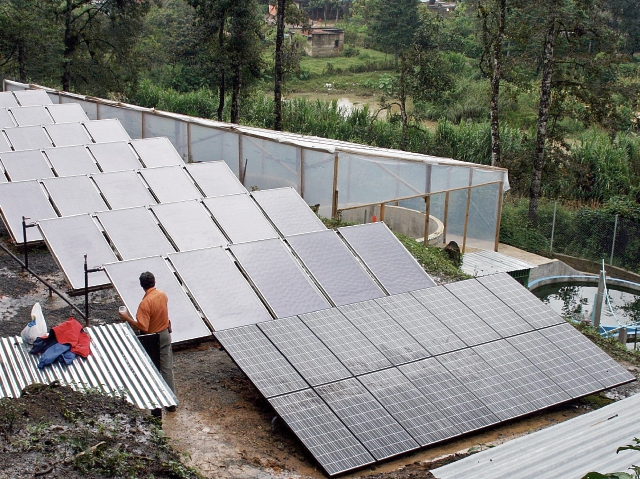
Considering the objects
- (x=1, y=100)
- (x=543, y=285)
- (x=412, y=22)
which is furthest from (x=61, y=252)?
(x=412, y=22)

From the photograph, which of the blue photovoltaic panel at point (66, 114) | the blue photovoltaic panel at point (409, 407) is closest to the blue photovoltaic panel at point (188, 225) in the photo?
the blue photovoltaic panel at point (409, 407)

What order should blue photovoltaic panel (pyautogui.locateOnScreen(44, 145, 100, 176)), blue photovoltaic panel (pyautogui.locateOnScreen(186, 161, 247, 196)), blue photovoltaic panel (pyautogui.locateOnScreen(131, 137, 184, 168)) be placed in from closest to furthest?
blue photovoltaic panel (pyautogui.locateOnScreen(186, 161, 247, 196)), blue photovoltaic panel (pyautogui.locateOnScreen(44, 145, 100, 176)), blue photovoltaic panel (pyautogui.locateOnScreen(131, 137, 184, 168))

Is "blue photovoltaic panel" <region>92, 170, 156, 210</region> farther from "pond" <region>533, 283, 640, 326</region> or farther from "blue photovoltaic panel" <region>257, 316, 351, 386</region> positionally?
"pond" <region>533, 283, 640, 326</region>

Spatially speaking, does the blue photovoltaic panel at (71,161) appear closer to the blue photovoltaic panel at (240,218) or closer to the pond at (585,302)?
the blue photovoltaic panel at (240,218)

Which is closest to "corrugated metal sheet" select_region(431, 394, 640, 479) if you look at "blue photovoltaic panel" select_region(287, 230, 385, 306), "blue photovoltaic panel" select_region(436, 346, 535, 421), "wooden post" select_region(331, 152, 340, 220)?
"blue photovoltaic panel" select_region(436, 346, 535, 421)

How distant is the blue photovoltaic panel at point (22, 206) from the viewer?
13.1m

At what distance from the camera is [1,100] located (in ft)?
70.4

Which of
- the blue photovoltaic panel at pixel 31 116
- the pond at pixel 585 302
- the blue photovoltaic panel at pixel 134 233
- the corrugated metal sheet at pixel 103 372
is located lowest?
the pond at pixel 585 302

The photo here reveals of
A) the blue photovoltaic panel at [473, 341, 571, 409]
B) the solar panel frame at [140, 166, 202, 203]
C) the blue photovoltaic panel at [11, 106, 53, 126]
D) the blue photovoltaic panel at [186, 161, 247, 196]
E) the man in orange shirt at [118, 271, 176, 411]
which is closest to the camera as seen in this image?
the man in orange shirt at [118, 271, 176, 411]

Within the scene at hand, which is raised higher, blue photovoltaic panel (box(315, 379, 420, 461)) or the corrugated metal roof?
blue photovoltaic panel (box(315, 379, 420, 461))

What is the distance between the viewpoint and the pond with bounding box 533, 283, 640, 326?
18.2 m

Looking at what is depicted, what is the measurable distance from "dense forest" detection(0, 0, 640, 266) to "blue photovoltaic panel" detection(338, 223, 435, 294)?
42.1 feet

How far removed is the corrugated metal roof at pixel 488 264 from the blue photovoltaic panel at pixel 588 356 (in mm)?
6899

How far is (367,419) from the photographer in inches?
316
